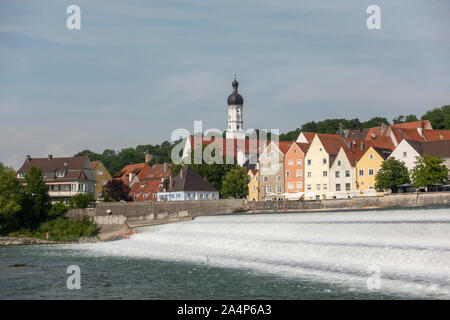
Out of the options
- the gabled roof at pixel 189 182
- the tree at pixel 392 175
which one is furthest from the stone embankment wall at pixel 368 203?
the gabled roof at pixel 189 182

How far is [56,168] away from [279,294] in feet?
258

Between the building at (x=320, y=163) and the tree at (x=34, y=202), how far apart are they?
41625mm

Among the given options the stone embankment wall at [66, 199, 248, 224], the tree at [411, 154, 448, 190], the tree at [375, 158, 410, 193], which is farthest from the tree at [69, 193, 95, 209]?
the tree at [411, 154, 448, 190]

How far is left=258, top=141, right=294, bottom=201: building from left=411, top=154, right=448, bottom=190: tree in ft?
97.5

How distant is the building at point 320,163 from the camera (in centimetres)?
9031

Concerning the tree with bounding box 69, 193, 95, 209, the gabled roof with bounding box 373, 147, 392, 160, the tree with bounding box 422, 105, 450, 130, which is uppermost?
the tree with bounding box 422, 105, 450, 130

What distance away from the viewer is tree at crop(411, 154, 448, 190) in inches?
2771

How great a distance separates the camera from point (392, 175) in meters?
75.3

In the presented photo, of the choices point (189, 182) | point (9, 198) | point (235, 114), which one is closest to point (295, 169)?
point (189, 182)

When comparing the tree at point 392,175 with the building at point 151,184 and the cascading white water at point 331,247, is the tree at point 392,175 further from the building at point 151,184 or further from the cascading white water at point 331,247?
the building at point 151,184

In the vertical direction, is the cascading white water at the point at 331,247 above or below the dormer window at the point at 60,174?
below

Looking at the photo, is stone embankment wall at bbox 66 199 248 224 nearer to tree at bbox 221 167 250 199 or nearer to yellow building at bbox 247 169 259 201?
tree at bbox 221 167 250 199

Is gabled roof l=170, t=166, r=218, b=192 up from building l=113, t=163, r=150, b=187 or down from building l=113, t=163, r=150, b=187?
down
